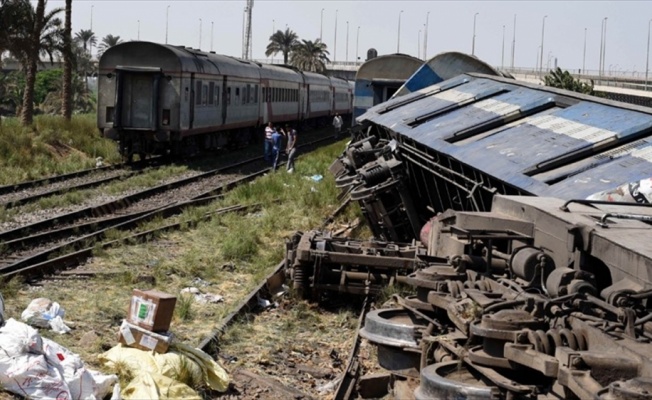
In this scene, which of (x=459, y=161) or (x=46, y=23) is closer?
(x=459, y=161)

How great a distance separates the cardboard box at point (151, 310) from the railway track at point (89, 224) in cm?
390

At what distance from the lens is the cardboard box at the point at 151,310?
28.0 ft

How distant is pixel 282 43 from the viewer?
9719cm

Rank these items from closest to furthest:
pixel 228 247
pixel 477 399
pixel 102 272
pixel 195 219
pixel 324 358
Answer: pixel 477 399 → pixel 324 358 → pixel 102 272 → pixel 228 247 → pixel 195 219

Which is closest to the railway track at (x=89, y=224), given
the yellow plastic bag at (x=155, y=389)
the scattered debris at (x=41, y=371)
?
the scattered debris at (x=41, y=371)

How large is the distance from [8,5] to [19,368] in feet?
99.6

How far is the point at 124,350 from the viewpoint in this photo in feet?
27.6

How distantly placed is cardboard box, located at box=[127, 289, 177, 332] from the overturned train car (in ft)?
7.13

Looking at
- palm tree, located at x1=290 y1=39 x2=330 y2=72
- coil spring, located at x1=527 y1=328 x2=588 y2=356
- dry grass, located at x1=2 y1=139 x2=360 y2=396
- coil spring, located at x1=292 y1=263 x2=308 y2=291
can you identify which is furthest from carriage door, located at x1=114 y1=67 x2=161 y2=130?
palm tree, located at x1=290 y1=39 x2=330 y2=72

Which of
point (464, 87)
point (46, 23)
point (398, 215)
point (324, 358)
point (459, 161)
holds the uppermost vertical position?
point (46, 23)

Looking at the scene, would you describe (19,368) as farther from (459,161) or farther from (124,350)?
(459,161)

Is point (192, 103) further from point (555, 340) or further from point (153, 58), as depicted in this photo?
point (555, 340)

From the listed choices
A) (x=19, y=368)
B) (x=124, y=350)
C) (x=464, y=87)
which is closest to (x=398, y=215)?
(x=464, y=87)

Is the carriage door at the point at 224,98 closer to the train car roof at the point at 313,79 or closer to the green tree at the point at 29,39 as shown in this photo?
the green tree at the point at 29,39
